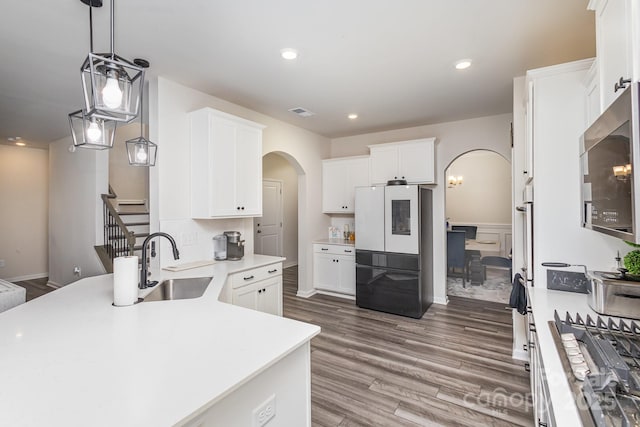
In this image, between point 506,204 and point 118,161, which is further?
point 506,204

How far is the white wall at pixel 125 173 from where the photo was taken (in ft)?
18.4

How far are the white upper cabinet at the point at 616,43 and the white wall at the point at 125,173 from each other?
608 cm

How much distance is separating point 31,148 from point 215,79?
5619 millimetres

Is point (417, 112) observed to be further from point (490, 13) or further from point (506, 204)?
point (506, 204)

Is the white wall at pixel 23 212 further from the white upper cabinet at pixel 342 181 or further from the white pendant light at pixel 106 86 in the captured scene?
the white pendant light at pixel 106 86

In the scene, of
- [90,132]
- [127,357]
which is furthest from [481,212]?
[127,357]

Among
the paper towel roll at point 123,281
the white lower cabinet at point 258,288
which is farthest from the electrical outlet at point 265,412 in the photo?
the white lower cabinet at point 258,288

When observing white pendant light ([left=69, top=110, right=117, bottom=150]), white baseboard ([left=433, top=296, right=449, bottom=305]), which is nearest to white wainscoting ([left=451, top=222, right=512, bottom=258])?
white baseboard ([left=433, top=296, right=449, bottom=305])

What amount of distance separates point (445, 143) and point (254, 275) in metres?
3.34

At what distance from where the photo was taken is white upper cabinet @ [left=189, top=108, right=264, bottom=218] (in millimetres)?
3068

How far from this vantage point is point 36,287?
5.64m

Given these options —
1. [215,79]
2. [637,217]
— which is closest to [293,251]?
A: [215,79]

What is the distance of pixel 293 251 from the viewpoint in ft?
25.3

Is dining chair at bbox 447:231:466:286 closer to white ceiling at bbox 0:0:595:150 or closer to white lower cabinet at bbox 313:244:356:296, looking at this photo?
white lower cabinet at bbox 313:244:356:296
